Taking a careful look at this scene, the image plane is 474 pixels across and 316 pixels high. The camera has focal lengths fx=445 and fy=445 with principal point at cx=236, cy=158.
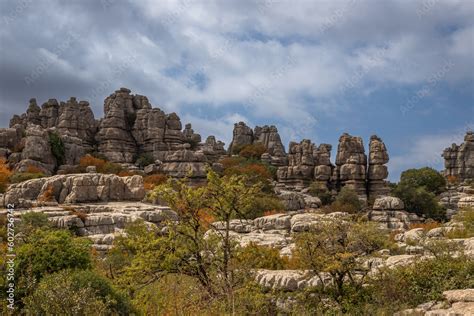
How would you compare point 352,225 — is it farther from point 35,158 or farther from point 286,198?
point 35,158

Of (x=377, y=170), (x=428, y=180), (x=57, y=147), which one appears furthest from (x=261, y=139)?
(x=57, y=147)

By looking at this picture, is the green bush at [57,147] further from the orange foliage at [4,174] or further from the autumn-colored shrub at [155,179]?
the autumn-colored shrub at [155,179]

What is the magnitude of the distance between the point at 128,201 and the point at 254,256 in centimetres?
2313

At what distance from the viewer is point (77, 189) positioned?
34.1 m

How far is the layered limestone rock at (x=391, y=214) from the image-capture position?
35.0 m

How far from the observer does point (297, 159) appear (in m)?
59.0

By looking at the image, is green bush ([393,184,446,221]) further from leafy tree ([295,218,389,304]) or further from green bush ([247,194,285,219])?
leafy tree ([295,218,389,304])

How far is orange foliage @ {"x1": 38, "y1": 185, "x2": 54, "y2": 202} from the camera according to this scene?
32.4 metres

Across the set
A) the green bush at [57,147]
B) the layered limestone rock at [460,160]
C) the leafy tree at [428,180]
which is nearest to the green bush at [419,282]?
the green bush at [57,147]

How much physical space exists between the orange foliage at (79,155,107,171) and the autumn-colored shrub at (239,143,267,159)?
27.8 meters

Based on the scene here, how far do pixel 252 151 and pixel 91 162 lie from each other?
100 feet

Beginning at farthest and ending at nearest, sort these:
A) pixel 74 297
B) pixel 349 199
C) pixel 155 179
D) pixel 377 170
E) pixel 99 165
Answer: pixel 377 170 → pixel 99 165 → pixel 155 179 → pixel 349 199 → pixel 74 297

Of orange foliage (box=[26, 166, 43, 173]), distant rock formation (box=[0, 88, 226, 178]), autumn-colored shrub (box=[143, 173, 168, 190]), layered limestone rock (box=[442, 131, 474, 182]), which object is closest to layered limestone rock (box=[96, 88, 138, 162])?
distant rock formation (box=[0, 88, 226, 178])

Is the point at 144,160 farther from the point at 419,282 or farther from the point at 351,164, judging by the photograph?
the point at 419,282
